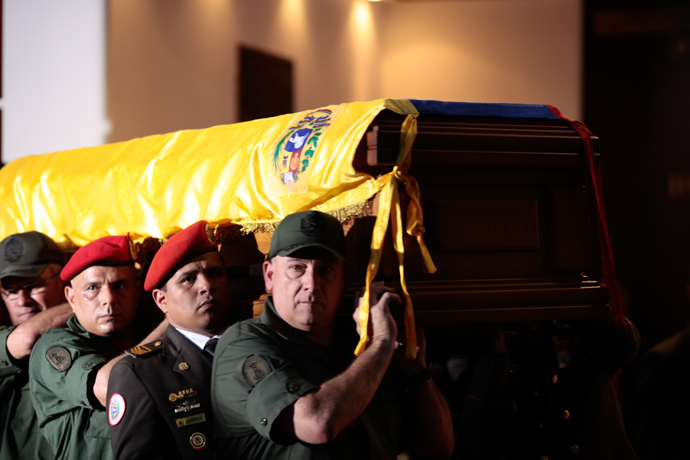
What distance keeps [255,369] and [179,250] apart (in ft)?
1.79

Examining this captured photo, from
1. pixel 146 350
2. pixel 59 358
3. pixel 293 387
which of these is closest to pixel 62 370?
pixel 59 358

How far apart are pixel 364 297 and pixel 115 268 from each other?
0.99 metres

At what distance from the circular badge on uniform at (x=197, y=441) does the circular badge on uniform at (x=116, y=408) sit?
0.65 ft

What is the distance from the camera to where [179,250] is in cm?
220

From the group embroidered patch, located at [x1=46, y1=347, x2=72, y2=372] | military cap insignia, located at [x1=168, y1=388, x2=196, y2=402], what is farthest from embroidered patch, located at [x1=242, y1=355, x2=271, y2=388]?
embroidered patch, located at [x1=46, y1=347, x2=72, y2=372]

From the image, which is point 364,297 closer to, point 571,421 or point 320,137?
point 320,137

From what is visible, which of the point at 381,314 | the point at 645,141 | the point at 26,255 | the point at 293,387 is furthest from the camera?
the point at 645,141

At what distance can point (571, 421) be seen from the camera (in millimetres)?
2281

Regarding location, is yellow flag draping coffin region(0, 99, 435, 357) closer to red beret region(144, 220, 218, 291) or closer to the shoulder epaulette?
red beret region(144, 220, 218, 291)

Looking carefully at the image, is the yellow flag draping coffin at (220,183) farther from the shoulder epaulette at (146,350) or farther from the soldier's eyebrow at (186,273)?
the shoulder epaulette at (146,350)

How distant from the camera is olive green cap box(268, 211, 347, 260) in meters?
1.90

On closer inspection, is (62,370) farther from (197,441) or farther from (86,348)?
(197,441)

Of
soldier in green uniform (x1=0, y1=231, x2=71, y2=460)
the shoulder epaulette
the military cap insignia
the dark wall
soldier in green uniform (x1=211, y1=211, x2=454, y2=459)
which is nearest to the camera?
soldier in green uniform (x1=211, y1=211, x2=454, y2=459)

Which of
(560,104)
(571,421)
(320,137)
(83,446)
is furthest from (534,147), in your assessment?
(560,104)
